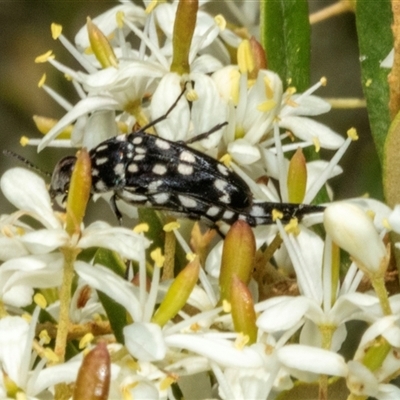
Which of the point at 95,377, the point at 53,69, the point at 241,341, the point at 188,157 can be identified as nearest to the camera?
the point at 95,377

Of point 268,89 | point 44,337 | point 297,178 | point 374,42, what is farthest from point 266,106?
point 44,337

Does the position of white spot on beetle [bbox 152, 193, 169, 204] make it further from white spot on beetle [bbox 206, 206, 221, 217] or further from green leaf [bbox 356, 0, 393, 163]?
green leaf [bbox 356, 0, 393, 163]

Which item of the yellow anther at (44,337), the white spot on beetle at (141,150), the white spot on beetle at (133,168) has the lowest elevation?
the yellow anther at (44,337)

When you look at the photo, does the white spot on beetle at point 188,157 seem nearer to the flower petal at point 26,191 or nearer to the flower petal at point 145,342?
the flower petal at point 26,191

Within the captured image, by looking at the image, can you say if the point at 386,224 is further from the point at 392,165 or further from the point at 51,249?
the point at 51,249

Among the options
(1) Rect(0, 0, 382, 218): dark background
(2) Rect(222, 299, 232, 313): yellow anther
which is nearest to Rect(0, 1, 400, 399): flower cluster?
(2) Rect(222, 299, 232, 313): yellow anther

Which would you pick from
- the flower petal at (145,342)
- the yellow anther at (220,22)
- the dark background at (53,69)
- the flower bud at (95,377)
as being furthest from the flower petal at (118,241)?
the dark background at (53,69)

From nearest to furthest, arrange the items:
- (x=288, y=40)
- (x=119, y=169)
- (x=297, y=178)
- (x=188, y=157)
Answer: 1. (x=297, y=178)
2. (x=188, y=157)
3. (x=119, y=169)
4. (x=288, y=40)

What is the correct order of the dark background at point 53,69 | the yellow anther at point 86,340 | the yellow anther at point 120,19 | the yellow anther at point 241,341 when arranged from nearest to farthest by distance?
the yellow anther at point 241,341 < the yellow anther at point 86,340 < the yellow anther at point 120,19 < the dark background at point 53,69
